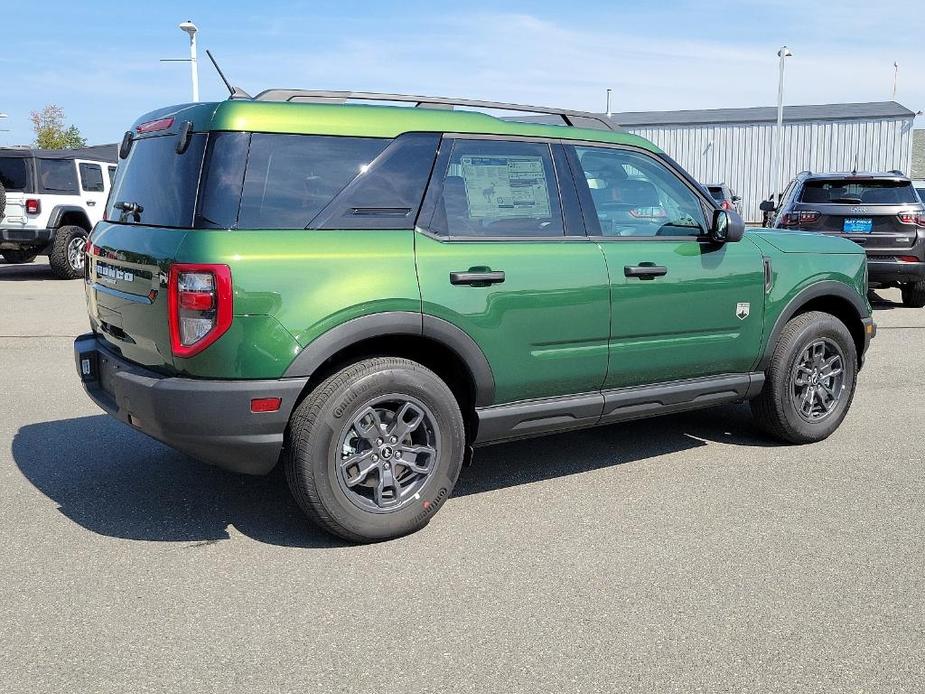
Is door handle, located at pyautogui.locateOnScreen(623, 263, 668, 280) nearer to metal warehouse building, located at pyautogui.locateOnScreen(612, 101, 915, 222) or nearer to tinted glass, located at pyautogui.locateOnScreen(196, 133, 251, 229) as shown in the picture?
tinted glass, located at pyautogui.locateOnScreen(196, 133, 251, 229)

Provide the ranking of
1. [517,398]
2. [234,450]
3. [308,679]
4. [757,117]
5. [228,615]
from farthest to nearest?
1. [757,117]
2. [517,398]
3. [234,450]
4. [228,615]
5. [308,679]

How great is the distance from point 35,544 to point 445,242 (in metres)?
2.16

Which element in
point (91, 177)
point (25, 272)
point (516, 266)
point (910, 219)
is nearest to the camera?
point (516, 266)

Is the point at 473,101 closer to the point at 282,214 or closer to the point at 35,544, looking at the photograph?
the point at 282,214

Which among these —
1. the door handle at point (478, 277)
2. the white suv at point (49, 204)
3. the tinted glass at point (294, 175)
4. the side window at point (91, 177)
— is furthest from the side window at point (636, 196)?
the side window at point (91, 177)

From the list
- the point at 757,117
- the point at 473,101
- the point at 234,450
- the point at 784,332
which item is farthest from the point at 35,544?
the point at 757,117

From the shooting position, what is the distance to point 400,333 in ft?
12.5

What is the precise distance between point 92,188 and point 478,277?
13774mm

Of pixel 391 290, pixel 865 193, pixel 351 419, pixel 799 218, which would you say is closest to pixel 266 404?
pixel 351 419

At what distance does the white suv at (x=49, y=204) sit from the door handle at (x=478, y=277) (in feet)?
42.0

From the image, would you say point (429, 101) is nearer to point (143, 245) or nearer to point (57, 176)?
point (143, 245)

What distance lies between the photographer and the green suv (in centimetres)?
354

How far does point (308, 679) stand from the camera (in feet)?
9.10

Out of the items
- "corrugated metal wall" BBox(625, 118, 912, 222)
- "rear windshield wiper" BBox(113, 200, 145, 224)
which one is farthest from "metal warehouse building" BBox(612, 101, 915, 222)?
"rear windshield wiper" BBox(113, 200, 145, 224)
